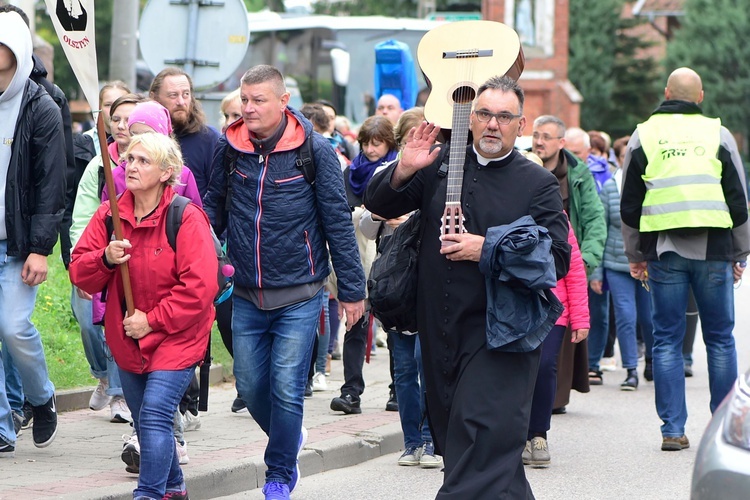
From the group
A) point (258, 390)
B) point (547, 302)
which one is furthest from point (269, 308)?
point (547, 302)

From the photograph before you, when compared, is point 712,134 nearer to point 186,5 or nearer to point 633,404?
point 633,404

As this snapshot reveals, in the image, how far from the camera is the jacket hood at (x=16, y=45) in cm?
675

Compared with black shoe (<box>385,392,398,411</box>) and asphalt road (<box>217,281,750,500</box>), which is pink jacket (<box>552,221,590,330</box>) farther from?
black shoe (<box>385,392,398,411</box>)

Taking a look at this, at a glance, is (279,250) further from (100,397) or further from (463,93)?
(100,397)

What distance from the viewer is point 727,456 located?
450 centimetres

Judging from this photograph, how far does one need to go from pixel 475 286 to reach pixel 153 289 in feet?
4.82

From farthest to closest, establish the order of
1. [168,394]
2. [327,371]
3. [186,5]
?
[327,371]
[186,5]
[168,394]

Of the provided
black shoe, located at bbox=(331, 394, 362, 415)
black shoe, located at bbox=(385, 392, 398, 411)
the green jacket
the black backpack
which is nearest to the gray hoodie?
the black backpack

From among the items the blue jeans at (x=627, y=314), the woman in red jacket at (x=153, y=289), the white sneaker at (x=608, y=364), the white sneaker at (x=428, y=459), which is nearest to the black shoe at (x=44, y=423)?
the woman in red jacket at (x=153, y=289)

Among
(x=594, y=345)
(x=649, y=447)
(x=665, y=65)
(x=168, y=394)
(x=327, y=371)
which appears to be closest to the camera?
(x=168, y=394)

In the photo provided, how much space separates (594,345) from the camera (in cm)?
1184

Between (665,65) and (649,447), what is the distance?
4882cm

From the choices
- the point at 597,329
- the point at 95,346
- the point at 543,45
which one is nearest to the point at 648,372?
the point at 597,329

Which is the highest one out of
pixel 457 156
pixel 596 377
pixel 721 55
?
pixel 721 55
